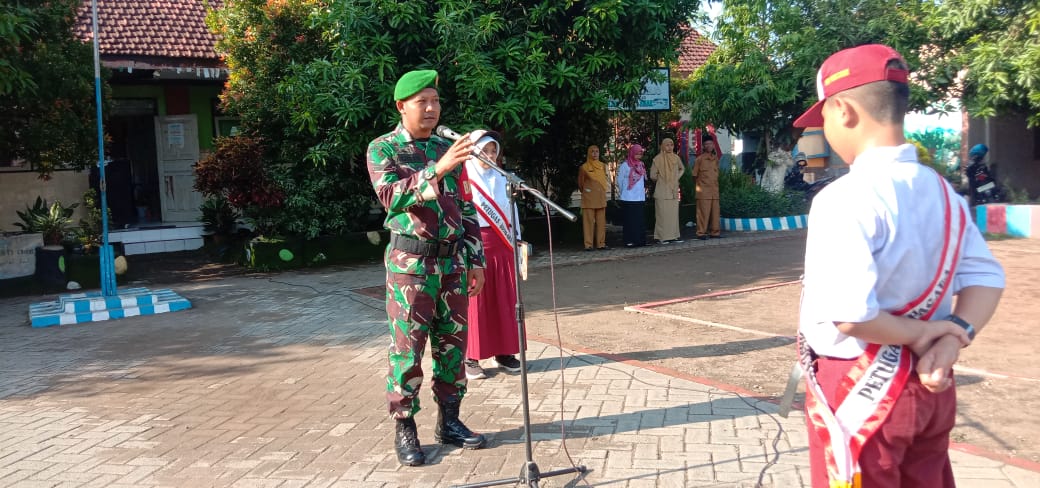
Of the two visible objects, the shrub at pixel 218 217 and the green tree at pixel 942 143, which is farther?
the green tree at pixel 942 143

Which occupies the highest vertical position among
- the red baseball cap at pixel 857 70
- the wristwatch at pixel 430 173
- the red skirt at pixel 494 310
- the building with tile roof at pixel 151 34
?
the building with tile roof at pixel 151 34

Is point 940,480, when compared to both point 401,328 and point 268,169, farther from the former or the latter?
point 268,169

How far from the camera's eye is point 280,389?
5785 mm

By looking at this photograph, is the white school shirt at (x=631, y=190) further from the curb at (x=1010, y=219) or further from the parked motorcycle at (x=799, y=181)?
the curb at (x=1010, y=219)

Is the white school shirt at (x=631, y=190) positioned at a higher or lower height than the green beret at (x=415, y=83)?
lower

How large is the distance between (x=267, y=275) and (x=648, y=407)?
7.99 m

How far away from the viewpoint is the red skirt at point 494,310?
5918 mm

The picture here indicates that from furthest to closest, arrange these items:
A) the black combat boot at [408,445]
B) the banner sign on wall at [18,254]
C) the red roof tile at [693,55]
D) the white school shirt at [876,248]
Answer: the red roof tile at [693,55] < the banner sign on wall at [18,254] < the black combat boot at [408,445] < the white school shirt at [876,248]

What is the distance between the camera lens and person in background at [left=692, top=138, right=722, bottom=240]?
577 inches

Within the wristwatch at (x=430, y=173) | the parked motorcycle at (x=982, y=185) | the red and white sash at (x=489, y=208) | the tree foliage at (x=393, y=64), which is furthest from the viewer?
the parked motorcycle at (x=982, y=185)

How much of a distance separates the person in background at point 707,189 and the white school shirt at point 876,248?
12.7 meters

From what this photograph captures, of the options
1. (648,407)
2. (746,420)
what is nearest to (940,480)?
(746,420)

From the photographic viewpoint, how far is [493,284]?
5988 mm

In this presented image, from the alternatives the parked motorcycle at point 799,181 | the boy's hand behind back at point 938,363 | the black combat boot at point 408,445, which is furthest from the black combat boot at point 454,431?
the parked motorcycle at point 799,181
